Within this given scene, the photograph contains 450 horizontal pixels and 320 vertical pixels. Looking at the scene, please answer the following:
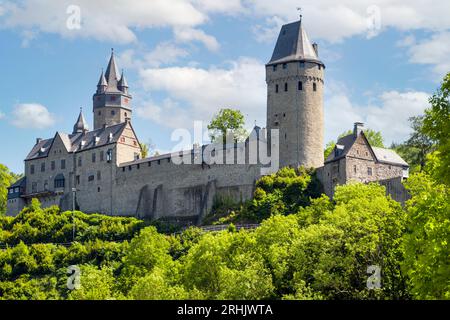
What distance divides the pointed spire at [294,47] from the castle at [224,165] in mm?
82

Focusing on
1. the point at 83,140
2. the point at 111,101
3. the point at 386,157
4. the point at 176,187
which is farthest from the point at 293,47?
the point at 111,101

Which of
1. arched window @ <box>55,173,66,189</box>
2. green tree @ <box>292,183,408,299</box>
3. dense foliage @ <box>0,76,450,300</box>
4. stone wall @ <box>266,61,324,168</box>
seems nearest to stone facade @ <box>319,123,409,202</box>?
dense foliage @ <box>0,76,450,300</box>

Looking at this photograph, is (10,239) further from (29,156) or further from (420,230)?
(420,230)

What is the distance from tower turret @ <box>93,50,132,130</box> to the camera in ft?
336

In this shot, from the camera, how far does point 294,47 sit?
7769cm

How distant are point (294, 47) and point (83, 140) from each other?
25.9m

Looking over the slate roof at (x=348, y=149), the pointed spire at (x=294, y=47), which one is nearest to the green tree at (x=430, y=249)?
the slate roof at (x=348, y=149)

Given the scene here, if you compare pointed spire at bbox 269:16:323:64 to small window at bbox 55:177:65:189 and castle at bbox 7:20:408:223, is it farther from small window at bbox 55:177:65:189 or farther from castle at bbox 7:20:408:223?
small window at bbox 55:177:65:189

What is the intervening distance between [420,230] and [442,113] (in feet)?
12.9

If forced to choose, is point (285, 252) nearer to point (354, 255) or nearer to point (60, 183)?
point (354, 255)

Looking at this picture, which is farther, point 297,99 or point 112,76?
point 112,76

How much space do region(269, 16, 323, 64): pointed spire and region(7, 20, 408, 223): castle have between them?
82mm

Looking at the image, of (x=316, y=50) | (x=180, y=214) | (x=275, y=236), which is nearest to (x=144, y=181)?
(x=180, y=214)
